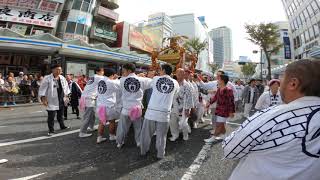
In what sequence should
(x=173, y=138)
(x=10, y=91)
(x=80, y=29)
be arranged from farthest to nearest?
(x=80, y=29)
(x=10, y=91)
(x=173, y=138)

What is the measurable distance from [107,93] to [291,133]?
A: 5544 mm

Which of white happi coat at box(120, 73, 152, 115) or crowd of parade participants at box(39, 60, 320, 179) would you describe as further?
white happi coat at box(120, 73, 152, 115)

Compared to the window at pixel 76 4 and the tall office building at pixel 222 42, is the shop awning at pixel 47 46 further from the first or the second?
the tall office building at pixel 222 42

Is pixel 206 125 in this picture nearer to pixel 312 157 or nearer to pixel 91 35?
pixel 312 157

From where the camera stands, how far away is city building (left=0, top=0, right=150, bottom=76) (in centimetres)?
1925

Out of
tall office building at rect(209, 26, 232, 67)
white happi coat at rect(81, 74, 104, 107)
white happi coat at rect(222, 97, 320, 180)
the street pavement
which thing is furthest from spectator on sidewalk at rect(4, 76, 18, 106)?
tall office building at rect(209, 26, 232, 67)

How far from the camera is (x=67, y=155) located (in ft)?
18.6

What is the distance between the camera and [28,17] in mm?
26156

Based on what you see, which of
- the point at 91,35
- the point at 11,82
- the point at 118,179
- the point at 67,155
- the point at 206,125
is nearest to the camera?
the point at 118,179

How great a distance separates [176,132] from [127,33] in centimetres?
3244

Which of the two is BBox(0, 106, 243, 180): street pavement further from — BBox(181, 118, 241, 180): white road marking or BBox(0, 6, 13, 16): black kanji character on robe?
BBox(0, 6, 13, 16): black kanji character on robe

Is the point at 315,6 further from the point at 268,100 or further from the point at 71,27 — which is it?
the point at 268,100

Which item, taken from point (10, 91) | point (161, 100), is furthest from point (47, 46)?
point (161, 100)

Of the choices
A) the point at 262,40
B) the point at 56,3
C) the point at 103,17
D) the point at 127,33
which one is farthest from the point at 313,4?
the point at 56,3
